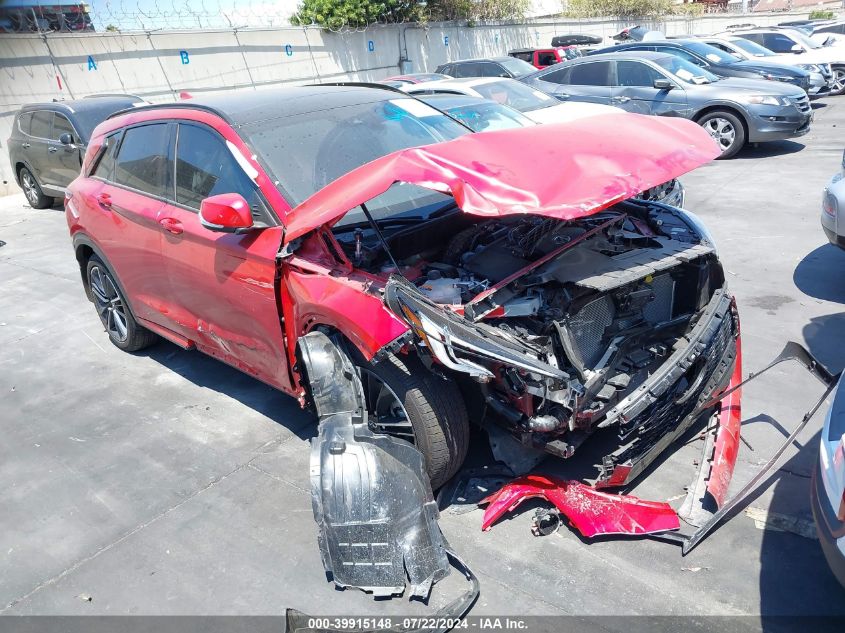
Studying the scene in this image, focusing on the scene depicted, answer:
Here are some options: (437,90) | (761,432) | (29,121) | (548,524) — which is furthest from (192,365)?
(29,121)

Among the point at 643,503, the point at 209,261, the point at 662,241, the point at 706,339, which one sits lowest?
the point at 643,503

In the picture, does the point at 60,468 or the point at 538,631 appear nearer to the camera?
the point at 538,631

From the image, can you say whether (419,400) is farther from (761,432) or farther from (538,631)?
A: (761,432)

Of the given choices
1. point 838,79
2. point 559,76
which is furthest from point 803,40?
point 559,76

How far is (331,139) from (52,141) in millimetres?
8352

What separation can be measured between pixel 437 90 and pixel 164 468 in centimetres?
728

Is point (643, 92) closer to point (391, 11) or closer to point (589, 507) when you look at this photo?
point (589, 507)

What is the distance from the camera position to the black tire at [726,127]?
1112cm

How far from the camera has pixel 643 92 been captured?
11797 millimetres

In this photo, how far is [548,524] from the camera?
131 inches

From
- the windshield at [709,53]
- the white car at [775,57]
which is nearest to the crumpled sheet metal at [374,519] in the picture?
the windshield at [709,53]

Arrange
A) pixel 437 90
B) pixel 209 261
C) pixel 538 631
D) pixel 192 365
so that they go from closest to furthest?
pixel 538 631 < pixel 209 261 < pixel 192 365 < pixel 437 90

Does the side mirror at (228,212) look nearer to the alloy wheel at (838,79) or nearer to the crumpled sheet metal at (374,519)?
the crumpled sheet metal at (374,519)

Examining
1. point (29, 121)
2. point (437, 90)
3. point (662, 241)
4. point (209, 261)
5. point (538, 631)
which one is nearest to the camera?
point (538, 631)
